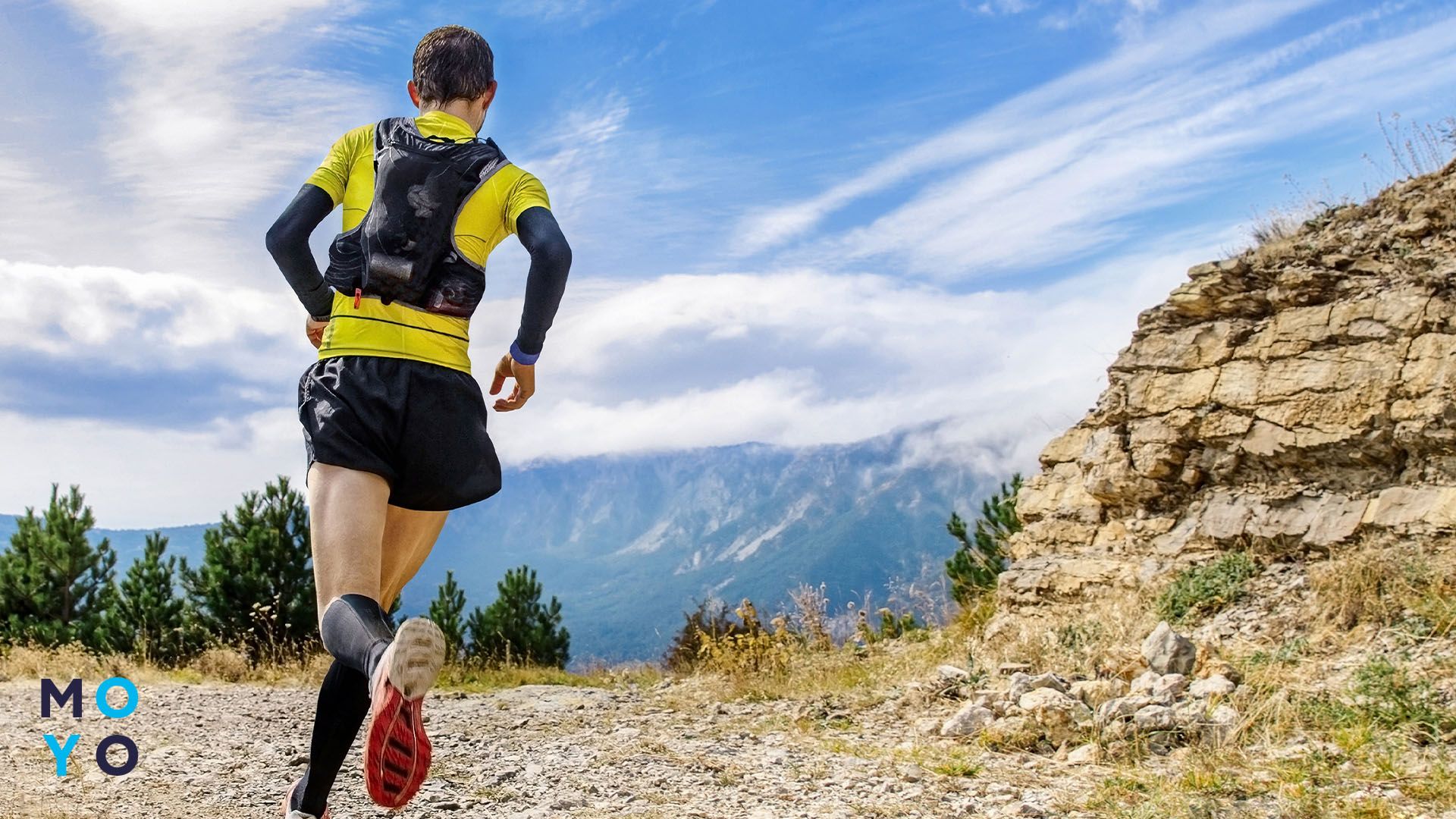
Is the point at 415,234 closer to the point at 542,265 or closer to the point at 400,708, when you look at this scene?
the point at 542,265

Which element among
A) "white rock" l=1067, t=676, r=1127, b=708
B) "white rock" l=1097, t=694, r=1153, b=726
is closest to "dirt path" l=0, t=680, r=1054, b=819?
"white rock" l=1097, t=694, r=1153, b=726

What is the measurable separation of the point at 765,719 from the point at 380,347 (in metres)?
4.72

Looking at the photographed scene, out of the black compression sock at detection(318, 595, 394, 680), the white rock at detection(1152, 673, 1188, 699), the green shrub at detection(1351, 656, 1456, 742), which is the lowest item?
the green shrub at detection(1351, 656, 1456, 742)

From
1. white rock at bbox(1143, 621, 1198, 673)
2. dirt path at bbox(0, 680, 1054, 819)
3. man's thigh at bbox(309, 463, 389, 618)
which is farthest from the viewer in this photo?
white rock at bbox(1143, 621, 1198, 673)

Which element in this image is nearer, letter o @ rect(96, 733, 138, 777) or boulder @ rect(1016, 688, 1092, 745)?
letter o @ rect(96, 733, 138, 777)

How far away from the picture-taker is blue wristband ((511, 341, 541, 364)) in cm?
311

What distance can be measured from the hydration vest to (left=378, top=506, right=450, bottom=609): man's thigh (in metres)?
0.59

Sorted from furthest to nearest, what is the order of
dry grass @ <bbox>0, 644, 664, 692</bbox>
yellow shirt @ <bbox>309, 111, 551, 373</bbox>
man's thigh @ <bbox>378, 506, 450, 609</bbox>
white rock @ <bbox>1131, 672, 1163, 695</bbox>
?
dry grass @ <bbox>0, 644, 664, 692</bbox> → white rock @ <bbox>1131, 672, 1163, 695</bbox> → man's thigh @ <bbox>378, 506, 450, 609</bbox> → yellow shirt @ <bbox>309, 111, 551, 373</bbox>

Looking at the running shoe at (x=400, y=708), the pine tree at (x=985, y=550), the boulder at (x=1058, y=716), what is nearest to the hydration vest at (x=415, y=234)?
the running shoe at (x=400, y=708)

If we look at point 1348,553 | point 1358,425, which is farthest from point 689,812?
point 1358,425

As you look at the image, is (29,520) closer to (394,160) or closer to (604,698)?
(604,698)

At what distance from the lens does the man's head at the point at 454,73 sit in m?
3.10

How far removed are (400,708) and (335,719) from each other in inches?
29.9

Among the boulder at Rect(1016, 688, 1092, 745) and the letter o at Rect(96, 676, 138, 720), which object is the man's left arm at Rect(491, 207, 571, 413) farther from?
the letter o at Rect(96, 676, 138, 720)
